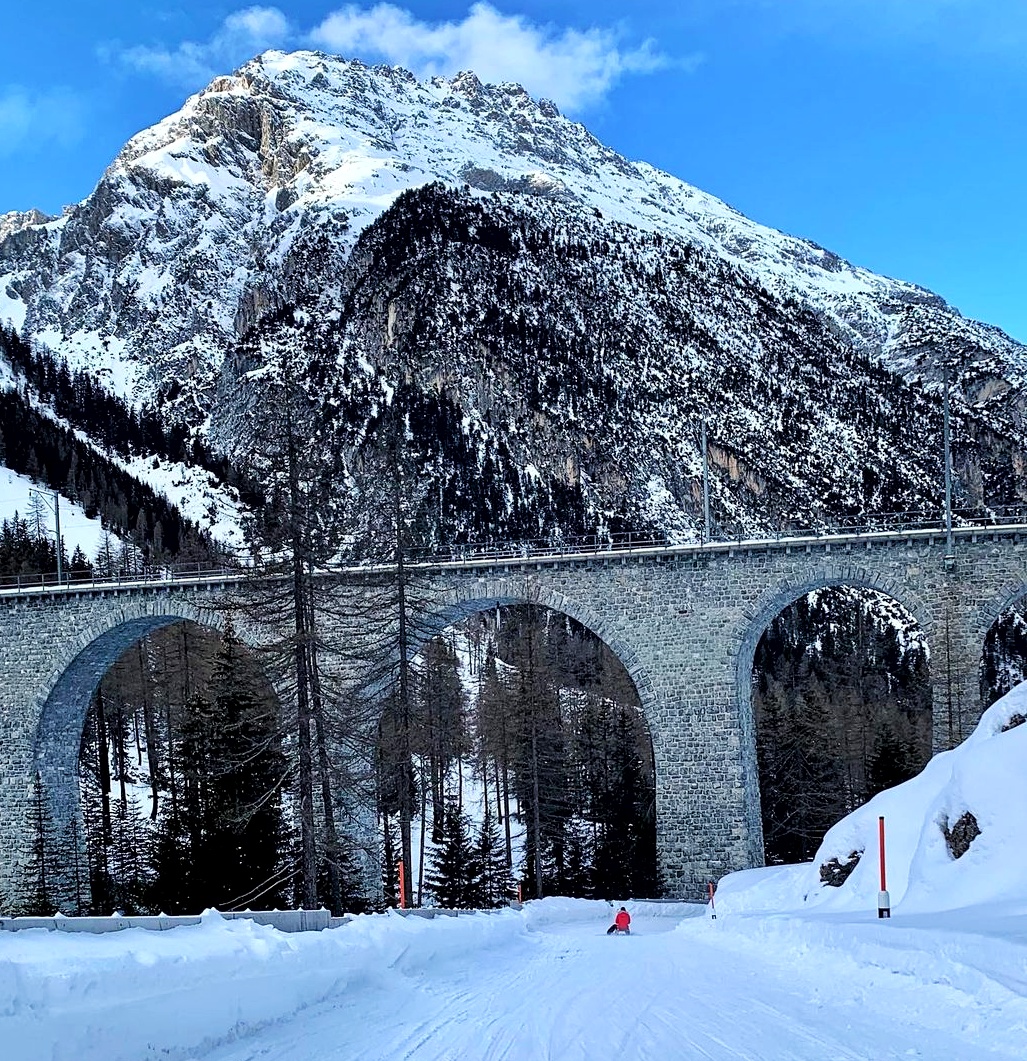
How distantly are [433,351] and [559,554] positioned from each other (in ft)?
350

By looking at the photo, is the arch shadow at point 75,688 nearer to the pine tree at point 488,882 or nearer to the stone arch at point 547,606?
the stone arch at point 547,606

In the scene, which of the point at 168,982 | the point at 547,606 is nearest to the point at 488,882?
the point at 547,606

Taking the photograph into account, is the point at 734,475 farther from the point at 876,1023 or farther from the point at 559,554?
the point at 876,1023

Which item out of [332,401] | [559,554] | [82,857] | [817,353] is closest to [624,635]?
[559,554]

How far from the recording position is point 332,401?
138 metres

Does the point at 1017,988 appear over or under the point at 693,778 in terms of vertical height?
over

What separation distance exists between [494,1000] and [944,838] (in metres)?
6.55

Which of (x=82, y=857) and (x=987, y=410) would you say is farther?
(x=987, y=410)

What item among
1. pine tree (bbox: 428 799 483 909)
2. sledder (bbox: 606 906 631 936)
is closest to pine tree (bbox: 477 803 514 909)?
pine tree (bbox: 428 799 483 909)

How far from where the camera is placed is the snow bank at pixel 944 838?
1116 centimetres

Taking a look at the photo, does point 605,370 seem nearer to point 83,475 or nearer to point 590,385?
point 590,385

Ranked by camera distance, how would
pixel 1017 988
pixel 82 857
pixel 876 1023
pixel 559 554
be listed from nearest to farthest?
pixel 1017 988 → pixel 876 1023 → pixel 559 554 → pixel 82 857

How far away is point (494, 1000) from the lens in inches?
355

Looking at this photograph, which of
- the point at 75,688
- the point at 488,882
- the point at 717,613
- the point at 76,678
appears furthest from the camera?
the point at 75,688
